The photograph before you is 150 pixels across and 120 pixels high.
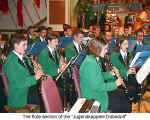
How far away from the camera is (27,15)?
1031 cm

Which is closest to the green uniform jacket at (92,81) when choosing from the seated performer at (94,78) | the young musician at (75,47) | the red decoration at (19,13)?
the seated performer at (94,78)

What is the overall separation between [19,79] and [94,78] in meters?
0.88

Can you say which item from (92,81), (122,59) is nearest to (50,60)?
(122,59)

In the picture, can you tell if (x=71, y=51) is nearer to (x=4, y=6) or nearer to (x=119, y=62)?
(x=119, y=62)

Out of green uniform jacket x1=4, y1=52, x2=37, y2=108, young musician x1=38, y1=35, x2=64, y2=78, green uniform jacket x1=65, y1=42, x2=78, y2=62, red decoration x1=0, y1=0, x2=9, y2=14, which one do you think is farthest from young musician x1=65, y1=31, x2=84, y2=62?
red decoration x1=0, y1=0, x2=9, y2=14

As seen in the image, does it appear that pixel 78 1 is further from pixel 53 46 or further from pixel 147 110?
pixel 147 110

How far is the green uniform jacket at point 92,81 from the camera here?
275 cm

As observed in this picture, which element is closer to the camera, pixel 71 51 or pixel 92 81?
pixel 92 81

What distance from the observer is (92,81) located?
276 cm

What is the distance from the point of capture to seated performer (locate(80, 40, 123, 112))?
9.04 ft

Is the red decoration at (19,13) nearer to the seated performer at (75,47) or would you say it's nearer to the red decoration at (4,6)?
the red decoration at (4,6)

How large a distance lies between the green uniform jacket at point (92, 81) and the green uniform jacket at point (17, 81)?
0.60 metres

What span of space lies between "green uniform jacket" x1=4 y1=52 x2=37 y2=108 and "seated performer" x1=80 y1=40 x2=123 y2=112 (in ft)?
2.00

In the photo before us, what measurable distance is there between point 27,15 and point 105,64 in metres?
7.01
